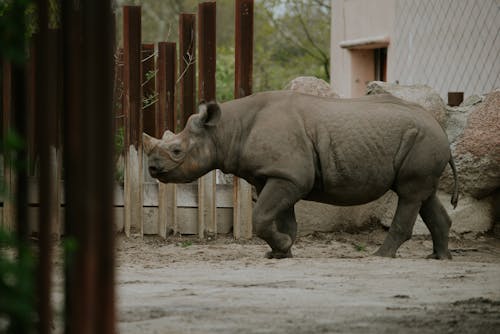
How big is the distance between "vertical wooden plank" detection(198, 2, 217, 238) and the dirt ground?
49 centimetres

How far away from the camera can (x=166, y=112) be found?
10.9m

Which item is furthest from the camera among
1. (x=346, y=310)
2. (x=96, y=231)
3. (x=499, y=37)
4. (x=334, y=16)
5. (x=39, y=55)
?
(x=334, y=16)

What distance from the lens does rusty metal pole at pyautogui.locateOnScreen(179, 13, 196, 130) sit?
11070 millimetres

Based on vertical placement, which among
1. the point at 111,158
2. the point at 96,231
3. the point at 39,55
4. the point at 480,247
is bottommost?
the point at 480,247

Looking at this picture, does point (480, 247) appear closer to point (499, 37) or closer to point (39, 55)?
point (499, 37)

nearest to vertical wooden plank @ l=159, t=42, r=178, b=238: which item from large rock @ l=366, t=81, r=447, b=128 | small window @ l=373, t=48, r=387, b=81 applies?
large rock @ l=366, t=81, r=447, b=128

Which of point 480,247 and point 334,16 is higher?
point 334,16

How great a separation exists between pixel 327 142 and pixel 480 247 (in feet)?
8.08

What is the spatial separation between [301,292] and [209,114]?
122 inches

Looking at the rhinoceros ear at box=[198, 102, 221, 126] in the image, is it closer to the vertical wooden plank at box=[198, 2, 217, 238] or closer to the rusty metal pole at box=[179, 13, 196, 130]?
the vertical wooden plank at box=[198, 2, 217, 238]

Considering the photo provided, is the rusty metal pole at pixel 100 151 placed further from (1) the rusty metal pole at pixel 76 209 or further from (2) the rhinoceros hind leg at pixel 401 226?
(2) the rhinoceros hind leg at pixel 401 226

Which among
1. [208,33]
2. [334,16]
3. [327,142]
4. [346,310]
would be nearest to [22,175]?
[346,310]

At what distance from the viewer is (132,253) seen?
32.0 ft

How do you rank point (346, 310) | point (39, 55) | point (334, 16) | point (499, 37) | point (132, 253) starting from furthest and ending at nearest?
1. point (334, 16)
2. point (499, 37)
3. point (132, 253)
4. point (346, 310)
5. point (39, 55)
